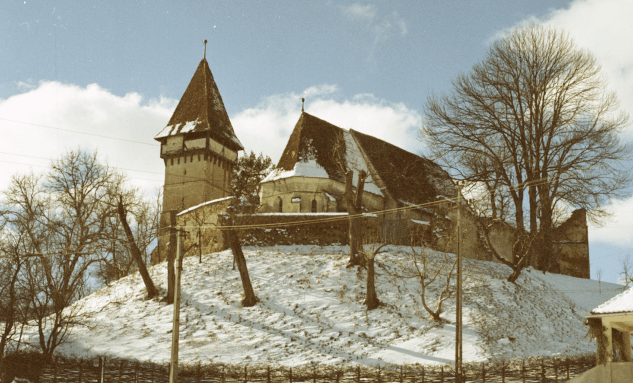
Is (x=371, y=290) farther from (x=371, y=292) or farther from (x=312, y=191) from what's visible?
(x=312, y=191)

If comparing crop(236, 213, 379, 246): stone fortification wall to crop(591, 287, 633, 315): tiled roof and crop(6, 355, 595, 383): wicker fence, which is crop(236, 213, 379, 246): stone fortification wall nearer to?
crop(6, 355, 595, 383): wicker fence

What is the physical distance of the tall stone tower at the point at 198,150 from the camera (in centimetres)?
4762

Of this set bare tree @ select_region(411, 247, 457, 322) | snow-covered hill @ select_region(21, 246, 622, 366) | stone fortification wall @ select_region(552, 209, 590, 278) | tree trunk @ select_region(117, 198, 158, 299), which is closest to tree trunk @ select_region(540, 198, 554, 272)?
snow-covered hill @ select_region(21, 246, 622, 366)

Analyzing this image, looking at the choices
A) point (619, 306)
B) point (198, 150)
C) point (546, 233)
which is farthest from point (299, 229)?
point (619, 306)

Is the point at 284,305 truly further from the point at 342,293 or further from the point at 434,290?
the point at 434,290

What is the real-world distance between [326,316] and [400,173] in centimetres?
1955

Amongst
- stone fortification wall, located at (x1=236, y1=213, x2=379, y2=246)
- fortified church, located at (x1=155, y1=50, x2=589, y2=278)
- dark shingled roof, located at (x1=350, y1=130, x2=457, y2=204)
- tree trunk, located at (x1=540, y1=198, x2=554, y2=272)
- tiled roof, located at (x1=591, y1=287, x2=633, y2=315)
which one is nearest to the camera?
tiled roof, located at (x1=591, y1=287, x2=633, y2=315)

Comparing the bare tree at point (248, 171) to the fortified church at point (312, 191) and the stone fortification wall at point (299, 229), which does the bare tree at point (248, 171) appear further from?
the stone fortification wall at point (299, 229)

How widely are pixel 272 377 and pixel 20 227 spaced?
1537 centimetres

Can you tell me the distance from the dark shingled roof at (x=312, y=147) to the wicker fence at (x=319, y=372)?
19.5 metres

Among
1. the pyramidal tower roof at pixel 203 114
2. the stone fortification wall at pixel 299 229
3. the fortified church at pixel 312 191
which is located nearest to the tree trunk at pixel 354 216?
the fortified church at pixel 312 191

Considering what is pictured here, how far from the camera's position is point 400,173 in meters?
43.7

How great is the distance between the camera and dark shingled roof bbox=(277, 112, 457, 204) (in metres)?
40.1

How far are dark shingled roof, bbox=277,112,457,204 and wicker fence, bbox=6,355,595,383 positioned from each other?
17.7 m
